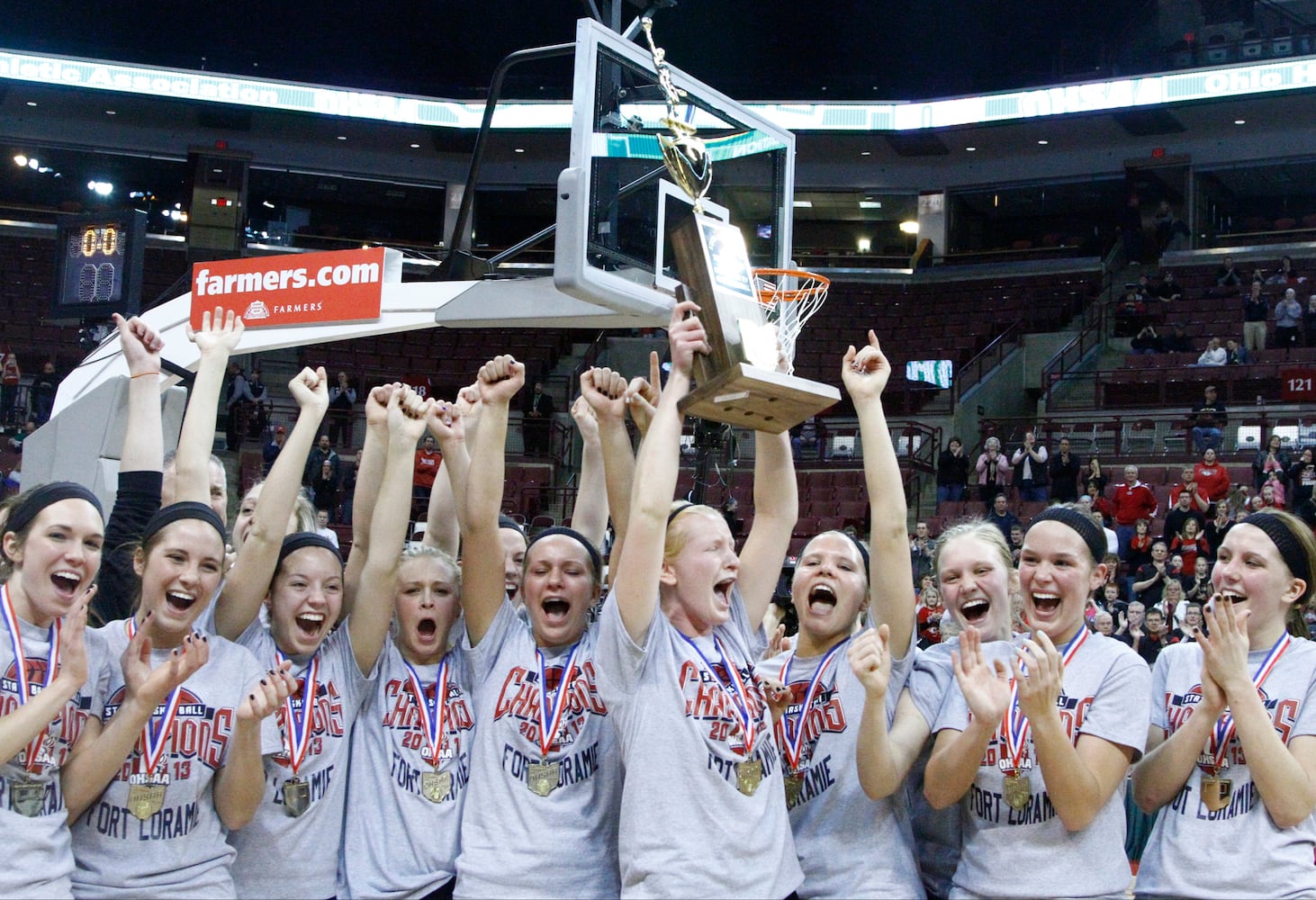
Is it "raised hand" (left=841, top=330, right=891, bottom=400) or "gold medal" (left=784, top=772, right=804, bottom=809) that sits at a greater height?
"raised hand" (left=841, top=330, right=891, bottom=400)

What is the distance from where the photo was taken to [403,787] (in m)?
3.34

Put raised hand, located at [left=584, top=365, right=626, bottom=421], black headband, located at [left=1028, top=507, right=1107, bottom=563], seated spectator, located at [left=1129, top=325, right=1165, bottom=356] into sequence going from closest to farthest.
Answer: black headband, located at [left=1028, top=507, right=1107, bottom=563] < raised hand, located at [left=584, top=365, right=626, bottom=421] < seated spectator, located at [left=1129, top=325, right=1165, bottom=356]

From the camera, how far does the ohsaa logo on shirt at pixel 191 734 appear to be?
314 cm

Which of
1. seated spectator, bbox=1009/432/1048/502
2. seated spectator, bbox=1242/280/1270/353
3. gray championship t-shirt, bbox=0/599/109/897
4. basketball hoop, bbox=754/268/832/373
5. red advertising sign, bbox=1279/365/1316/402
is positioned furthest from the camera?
seated spectator, bbox=1242/280/1270/353

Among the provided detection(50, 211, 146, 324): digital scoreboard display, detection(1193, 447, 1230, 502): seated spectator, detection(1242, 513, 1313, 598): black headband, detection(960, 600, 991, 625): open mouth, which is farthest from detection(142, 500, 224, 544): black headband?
detection(1193, 447, 1230, 502): seated spectator

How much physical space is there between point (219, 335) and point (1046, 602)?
251 centimetres

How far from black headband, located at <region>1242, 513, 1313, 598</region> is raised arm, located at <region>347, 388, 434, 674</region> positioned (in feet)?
7.51

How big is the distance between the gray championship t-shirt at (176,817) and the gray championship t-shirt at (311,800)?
0.08 metres

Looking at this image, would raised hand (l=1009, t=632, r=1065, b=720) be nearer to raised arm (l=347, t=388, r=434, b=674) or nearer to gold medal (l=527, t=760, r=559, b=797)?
gold medal (l=527, t=760, r=559, b=797)

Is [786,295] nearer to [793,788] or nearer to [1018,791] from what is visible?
[793,788]

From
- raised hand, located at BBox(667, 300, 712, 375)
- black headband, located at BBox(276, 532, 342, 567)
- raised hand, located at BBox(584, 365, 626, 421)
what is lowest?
black headband, located at BBox(276, 532, 342, 567)

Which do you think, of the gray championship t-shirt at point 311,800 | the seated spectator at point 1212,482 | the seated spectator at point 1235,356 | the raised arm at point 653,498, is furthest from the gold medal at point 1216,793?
the seated spectator at point 1235,356

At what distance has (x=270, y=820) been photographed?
325 centimetres

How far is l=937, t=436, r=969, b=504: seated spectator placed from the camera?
1405cm
